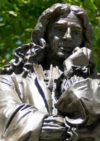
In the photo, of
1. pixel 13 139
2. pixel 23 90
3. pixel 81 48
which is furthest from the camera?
pixel 81 48

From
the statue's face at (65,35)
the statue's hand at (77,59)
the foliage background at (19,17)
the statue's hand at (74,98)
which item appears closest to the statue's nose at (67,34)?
the statue's face at (65,35)

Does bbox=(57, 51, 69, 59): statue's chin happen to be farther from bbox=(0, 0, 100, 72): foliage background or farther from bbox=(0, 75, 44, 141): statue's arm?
bbox=(0, 0, 100, 72): foliage background

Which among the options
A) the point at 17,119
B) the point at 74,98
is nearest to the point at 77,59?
the point at 74,98

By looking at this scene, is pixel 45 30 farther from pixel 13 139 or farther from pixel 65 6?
pixel 13 139

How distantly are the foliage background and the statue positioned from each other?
12.6ft

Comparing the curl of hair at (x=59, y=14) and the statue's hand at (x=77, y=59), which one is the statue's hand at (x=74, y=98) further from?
the curl of hair at (x=59, y=14)

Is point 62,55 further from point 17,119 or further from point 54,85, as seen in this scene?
point 17,119

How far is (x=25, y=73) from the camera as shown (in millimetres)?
6191

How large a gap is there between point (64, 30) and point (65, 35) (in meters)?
0.06

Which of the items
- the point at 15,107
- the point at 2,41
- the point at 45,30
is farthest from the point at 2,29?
the point at 15,107

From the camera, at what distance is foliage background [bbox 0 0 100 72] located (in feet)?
34.1

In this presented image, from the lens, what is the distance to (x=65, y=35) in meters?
6.39

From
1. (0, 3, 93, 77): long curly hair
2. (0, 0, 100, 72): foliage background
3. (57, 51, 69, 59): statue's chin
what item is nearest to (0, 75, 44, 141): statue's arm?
(0, 3, 93, 77): long curly hair

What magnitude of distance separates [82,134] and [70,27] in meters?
1.13
